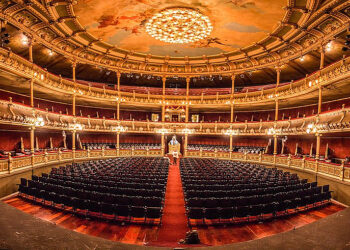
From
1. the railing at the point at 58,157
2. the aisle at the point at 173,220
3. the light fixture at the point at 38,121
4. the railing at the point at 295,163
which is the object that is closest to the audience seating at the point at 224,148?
the railing at the point at 295,163

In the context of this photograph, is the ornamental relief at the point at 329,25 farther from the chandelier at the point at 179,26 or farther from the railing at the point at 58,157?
the railing at the point at 58,157

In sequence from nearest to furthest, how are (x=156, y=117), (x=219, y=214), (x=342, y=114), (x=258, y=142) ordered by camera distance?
(x=219, y=214), (x=342, y=114), (x=258, y=142), (x=156, y=117)

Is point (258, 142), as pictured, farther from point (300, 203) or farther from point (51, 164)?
point (51, 164)

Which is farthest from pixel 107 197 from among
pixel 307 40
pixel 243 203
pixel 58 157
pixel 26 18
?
pixel 307 40

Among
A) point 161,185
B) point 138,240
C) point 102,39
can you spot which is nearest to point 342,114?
point 161,185

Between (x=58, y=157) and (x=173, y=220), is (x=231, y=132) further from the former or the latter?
(x=58, y=157)

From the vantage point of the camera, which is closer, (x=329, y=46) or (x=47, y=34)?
(x=329, y=46)

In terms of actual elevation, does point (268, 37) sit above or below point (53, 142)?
above

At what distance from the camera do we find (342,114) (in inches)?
476

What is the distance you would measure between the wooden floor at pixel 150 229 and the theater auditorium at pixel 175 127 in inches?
2.2

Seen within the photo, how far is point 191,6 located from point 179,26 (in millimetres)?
2326

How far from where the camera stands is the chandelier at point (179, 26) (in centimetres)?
1312

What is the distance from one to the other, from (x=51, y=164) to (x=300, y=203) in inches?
612

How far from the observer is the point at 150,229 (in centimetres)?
615
